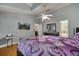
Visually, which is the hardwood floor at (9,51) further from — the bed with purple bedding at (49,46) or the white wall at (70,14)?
the white wall at (70,14)

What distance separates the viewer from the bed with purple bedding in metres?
1.79

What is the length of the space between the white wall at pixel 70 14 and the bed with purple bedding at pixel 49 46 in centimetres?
19

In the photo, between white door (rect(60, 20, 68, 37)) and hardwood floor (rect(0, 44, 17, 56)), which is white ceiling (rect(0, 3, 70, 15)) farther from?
hardwood floor (rect(0, 44, 17, 56))

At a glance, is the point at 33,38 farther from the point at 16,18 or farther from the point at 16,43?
the point at 16,18

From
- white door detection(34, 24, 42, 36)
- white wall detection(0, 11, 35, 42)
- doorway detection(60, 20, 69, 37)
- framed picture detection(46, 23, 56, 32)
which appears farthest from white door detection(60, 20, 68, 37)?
white wall detection(0, 11, 35, 42)

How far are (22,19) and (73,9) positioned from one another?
0.97m

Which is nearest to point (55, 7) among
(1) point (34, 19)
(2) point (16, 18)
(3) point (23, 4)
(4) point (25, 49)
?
(1) point (34, 19)

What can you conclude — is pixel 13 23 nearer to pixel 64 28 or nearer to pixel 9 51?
pixel 9 51

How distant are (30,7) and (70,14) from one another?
0.76 meters

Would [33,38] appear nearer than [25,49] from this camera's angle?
No

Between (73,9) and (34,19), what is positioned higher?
(73,9)

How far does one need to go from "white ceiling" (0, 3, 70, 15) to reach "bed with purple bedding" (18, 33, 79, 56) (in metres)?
0.52

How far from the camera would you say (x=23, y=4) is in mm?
2057

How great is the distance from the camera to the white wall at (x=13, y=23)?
207cm
